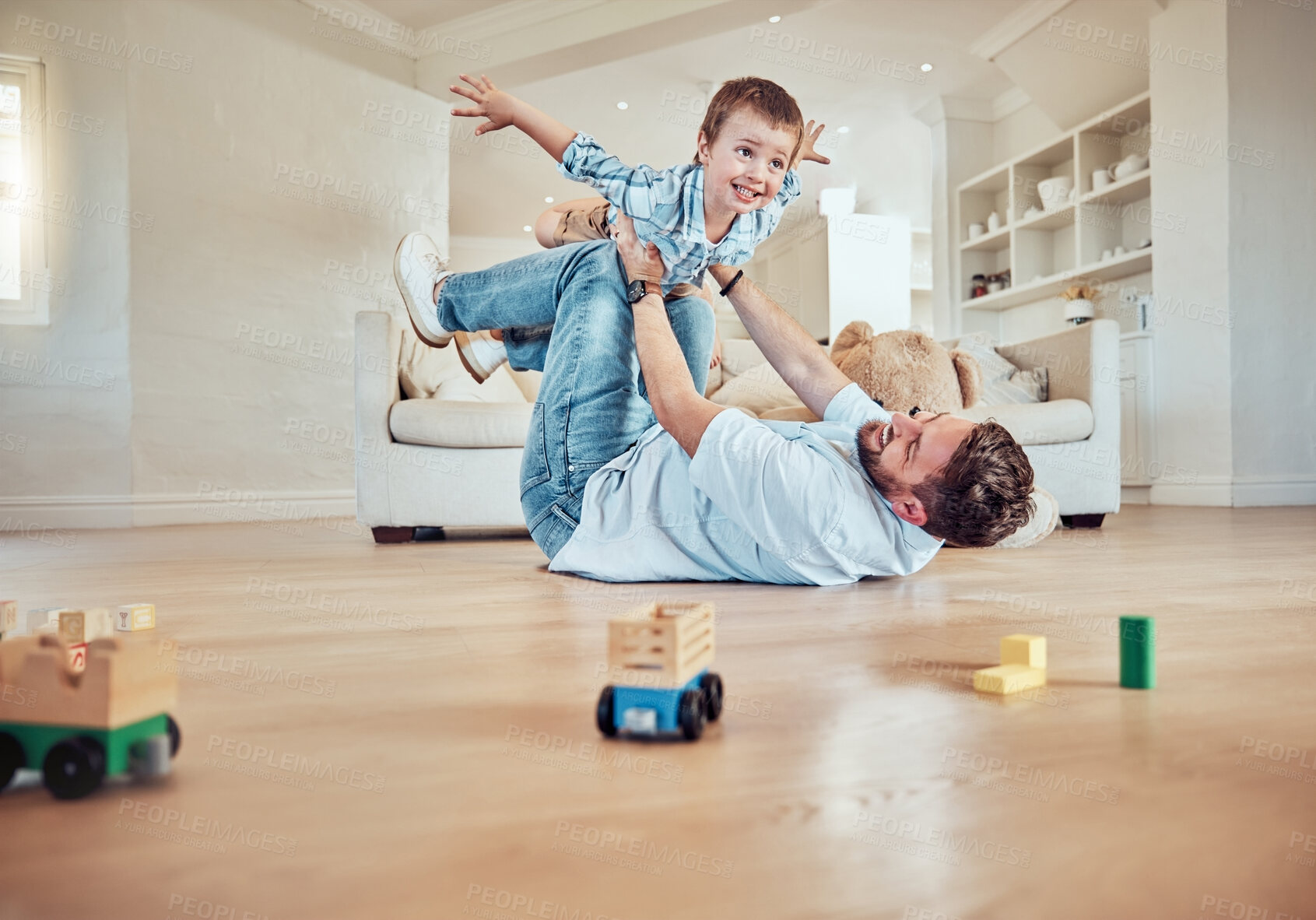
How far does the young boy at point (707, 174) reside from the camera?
157 cm

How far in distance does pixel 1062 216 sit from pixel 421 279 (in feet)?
15.1

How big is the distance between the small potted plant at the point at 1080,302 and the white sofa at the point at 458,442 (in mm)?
2145

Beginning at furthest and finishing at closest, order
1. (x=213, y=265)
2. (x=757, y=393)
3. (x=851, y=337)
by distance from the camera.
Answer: (x=213, y=265)
(x=757, y=393)
(x=851, y=337)

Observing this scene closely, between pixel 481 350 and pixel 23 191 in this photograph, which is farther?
pixel 23 191

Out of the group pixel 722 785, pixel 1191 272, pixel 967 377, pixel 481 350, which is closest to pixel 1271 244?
pixel 1191 272

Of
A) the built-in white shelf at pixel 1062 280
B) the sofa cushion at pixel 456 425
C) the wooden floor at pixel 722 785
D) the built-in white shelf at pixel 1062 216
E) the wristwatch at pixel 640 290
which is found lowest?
the wooden floor at pixel 722 785

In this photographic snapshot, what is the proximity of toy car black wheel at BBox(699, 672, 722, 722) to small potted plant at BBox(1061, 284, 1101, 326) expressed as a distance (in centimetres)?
492

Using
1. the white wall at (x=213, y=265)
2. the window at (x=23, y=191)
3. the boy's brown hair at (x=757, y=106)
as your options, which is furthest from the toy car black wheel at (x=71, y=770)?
the window at (x=23, y=191)

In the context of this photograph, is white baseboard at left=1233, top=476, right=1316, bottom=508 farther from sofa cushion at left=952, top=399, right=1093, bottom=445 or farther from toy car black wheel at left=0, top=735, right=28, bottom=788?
toy car black wheel at left=0, top=735, right=28, bottom=788

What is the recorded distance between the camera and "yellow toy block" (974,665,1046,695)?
0.80 meters

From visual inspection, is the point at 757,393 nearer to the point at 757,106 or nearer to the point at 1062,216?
the point at 757,106

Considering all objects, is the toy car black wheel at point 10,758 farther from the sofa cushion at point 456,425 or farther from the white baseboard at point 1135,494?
the white baseboard at point 1135,494

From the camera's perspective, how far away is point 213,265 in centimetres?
392

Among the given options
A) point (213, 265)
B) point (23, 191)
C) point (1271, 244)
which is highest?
point (23, 191)
